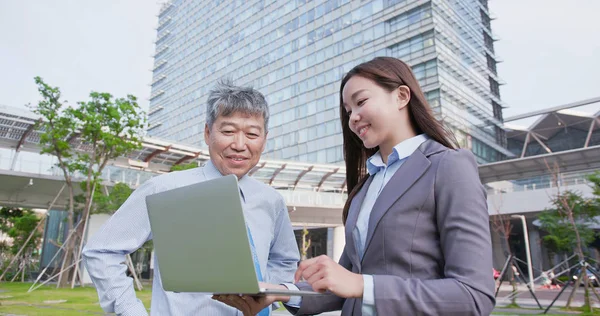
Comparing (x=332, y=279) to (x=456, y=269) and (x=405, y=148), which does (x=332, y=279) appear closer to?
(x=456, y=269)

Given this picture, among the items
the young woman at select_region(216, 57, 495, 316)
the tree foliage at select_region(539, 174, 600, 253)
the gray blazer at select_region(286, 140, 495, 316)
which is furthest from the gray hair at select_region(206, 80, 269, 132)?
the tree foliage at select_region(539, 174, 600, 253)

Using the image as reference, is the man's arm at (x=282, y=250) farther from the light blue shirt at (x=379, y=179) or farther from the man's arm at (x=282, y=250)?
the light blue shirt at (x=379, y=179)

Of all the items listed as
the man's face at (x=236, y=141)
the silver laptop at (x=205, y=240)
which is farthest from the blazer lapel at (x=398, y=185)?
the man's face at (x=236, y=141)

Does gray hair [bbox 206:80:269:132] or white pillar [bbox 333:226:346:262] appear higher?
gray hair [bbox 206:80:269:132]

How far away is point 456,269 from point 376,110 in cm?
65

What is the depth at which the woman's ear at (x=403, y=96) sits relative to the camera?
166 centimetres

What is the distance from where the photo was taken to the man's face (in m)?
1.99

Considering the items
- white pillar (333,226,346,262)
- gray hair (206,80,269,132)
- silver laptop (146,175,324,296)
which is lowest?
white pillar (333,226,346,262)

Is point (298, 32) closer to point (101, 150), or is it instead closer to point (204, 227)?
point (101, 150)

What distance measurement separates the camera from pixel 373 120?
161 centimetres

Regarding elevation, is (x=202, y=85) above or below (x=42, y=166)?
above

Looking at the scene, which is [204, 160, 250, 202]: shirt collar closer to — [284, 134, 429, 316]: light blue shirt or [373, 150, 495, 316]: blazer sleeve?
[284, 134, 429, 316]: light blue shirt

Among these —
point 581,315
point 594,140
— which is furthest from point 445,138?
point 594,140

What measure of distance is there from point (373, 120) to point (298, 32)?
1605 inches
